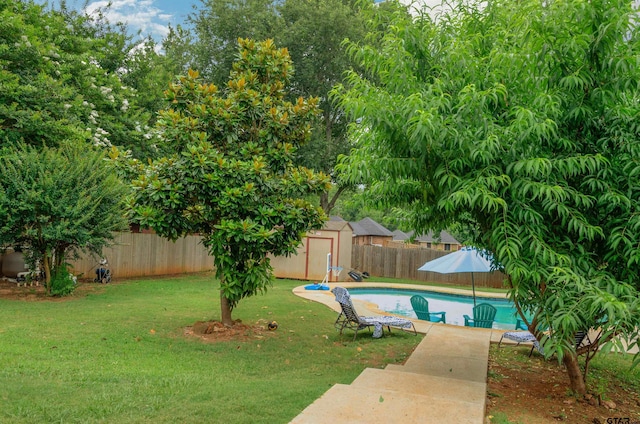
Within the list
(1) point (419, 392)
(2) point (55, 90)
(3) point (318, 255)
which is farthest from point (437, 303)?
(2) point (55, 90)

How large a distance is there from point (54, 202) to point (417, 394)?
10045mm

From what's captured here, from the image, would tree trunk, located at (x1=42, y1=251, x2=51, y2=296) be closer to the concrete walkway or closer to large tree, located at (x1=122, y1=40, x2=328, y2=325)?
large tree, located at (x1=122, y1=40, x2=328, y2=325)

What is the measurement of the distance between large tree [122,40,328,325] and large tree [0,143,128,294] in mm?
3351

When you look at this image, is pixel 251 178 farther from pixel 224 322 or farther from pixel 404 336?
pixel 404 336

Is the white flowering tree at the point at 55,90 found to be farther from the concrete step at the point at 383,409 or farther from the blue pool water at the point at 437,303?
the concrete step at the point at 383,409

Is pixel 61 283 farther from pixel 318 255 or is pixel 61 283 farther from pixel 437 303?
pixel 437 303

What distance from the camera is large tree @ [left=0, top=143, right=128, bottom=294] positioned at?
11.1m

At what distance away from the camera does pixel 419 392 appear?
5.32 metres

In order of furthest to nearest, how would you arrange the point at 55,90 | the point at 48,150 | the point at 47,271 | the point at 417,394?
the point at 55,90
the point at 47,271
the point at 48,150
the point at 417,394

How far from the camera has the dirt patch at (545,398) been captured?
523cm

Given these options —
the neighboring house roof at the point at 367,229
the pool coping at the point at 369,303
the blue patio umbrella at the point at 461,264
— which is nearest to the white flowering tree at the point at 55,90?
the pool coping at the point at 369,303

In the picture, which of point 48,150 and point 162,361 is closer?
point 162,361

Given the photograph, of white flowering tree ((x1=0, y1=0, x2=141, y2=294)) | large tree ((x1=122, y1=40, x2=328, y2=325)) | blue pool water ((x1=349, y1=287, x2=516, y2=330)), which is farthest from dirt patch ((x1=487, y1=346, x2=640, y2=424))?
white flowering tree ((x1=0, y1=0, x2=141, y2=294))

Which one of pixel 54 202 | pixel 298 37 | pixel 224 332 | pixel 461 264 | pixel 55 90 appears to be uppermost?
pixel 298 37
